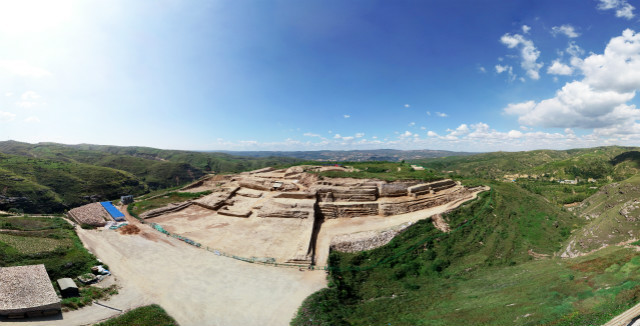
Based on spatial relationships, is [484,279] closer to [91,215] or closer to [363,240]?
[363,240]

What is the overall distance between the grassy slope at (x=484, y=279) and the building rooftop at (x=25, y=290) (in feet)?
52.8

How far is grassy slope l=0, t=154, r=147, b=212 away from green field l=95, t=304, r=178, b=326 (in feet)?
240

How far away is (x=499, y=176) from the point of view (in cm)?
11612

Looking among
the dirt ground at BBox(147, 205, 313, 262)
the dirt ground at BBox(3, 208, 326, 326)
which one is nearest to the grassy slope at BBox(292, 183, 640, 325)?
the dirt ground at BBox(3, 208, 326, 326)

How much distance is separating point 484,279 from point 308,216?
2081cm

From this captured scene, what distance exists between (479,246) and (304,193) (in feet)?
80.4

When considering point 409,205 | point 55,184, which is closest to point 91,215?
point 409,205

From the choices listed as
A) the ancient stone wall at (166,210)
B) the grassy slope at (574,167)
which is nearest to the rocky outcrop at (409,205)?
the ancient stone wall at (166,210)

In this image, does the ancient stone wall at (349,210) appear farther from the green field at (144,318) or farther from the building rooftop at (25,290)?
the building rooftop at (25,290)

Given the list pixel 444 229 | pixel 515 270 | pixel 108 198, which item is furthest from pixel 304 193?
pixel 108 198

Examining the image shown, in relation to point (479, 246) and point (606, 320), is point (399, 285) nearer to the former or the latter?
point (479, 246)

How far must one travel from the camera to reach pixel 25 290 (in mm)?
15188

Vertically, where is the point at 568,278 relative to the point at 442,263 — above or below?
above

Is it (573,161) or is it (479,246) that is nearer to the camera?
(479,246)
